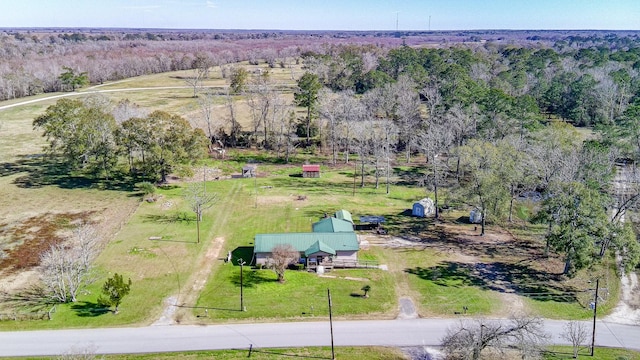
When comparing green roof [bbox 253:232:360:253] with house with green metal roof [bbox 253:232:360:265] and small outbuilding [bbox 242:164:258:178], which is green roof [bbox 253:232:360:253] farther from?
small outbuilding [bbox 242:164:258:178]

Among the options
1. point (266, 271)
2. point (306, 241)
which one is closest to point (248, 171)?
point (306, 241)

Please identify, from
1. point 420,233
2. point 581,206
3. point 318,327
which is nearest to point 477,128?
point 420,233

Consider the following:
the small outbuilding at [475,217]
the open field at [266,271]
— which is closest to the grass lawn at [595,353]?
the open field at [266,271]

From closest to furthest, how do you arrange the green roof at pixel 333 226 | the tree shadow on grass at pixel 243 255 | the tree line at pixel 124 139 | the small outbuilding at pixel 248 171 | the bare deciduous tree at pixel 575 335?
the bare deciduous tree at pixel 575 335, the tree shadow on grass at pixel 243 255, the green roof at pixel 333 226, the tree line at pixel 124 139, the small outbuilding at pixel 248 171

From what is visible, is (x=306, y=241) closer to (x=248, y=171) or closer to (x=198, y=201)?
(x=198, y=201)

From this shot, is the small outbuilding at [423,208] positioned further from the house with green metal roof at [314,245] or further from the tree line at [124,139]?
the tree line at [124,139]

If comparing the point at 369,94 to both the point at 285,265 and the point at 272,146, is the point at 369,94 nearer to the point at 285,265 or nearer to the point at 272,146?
the point at 272,146
